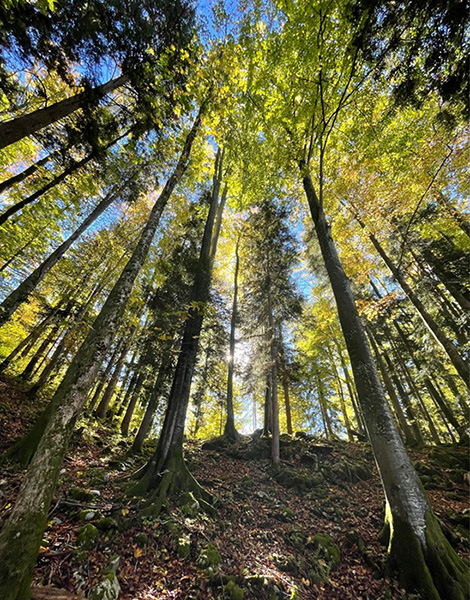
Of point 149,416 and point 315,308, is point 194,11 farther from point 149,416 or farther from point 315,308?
point 315,308

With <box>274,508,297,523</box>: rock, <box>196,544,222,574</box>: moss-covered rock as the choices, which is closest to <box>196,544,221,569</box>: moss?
<box>196,544,222,574</box>: moss-covered rock

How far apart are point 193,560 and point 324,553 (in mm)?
2362

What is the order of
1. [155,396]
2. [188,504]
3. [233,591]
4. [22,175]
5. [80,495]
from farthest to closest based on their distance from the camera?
[155,396]
[22,175]
[188,504]
[80,495]
[233,591]

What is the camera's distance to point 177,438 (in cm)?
526

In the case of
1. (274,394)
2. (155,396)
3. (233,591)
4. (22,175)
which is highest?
(22,175)

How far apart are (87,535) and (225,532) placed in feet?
8.45

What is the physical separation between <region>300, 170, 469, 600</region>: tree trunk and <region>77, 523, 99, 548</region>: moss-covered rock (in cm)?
422

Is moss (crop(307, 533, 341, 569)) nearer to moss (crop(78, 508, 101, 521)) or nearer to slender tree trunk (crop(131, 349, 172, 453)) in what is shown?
moss (crop(78, 508, 101, 521))

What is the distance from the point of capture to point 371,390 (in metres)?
4.02

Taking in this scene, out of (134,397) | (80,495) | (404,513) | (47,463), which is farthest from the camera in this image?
(134,397)

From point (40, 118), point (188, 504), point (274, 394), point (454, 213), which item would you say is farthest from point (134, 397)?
point (454, 213)

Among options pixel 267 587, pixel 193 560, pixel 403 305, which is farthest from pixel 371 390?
pixel 403 305

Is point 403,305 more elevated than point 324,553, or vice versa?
point 403,305

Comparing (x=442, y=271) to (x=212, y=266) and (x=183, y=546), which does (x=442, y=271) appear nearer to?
(x=212, y=266)
